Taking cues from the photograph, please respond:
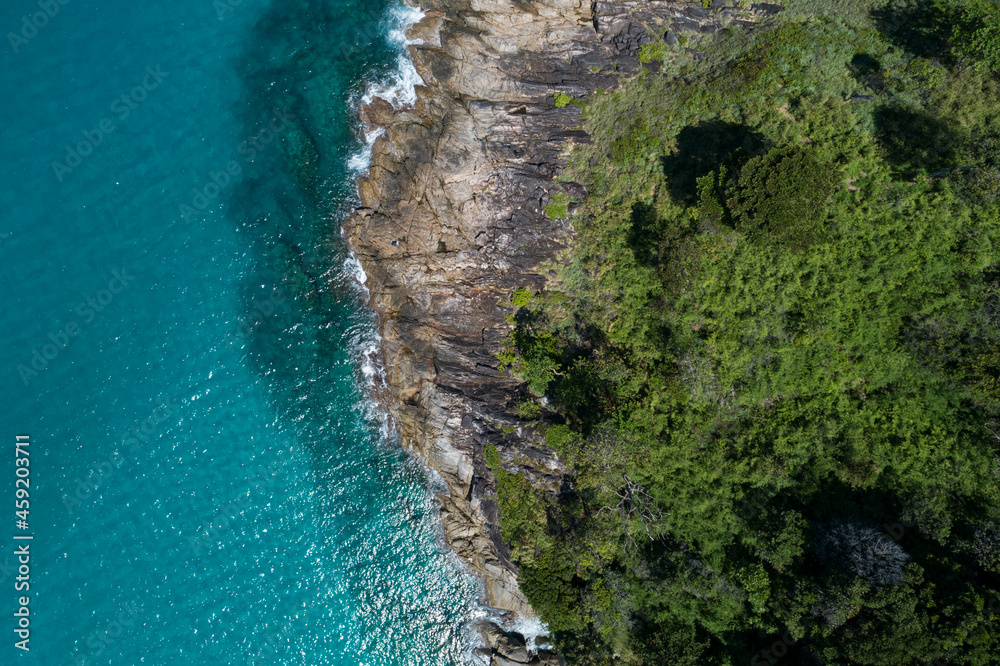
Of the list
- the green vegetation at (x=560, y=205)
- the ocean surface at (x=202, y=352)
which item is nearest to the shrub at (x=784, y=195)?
the green vegetation at (x=560, y=205)

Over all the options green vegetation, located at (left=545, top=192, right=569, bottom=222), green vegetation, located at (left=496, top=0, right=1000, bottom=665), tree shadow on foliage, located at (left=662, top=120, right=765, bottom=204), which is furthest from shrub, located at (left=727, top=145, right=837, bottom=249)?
green vegetation, located at (left=545, top=192, right=569, bottom=222)

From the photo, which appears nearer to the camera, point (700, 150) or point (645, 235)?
point (700, 150)

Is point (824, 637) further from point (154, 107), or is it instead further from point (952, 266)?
point (154, 107)

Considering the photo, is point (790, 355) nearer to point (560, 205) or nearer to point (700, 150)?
point (700, 150)

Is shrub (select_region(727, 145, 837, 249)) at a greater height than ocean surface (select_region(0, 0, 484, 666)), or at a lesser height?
greater

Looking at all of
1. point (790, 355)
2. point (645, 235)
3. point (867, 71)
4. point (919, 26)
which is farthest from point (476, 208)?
point (919, 26)

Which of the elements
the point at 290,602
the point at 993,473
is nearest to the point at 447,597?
the point at 290,602

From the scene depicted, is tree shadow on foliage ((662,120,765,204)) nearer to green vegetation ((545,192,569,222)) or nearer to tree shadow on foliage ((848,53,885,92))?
tree shadow on foliage ((848,53,885,92))
